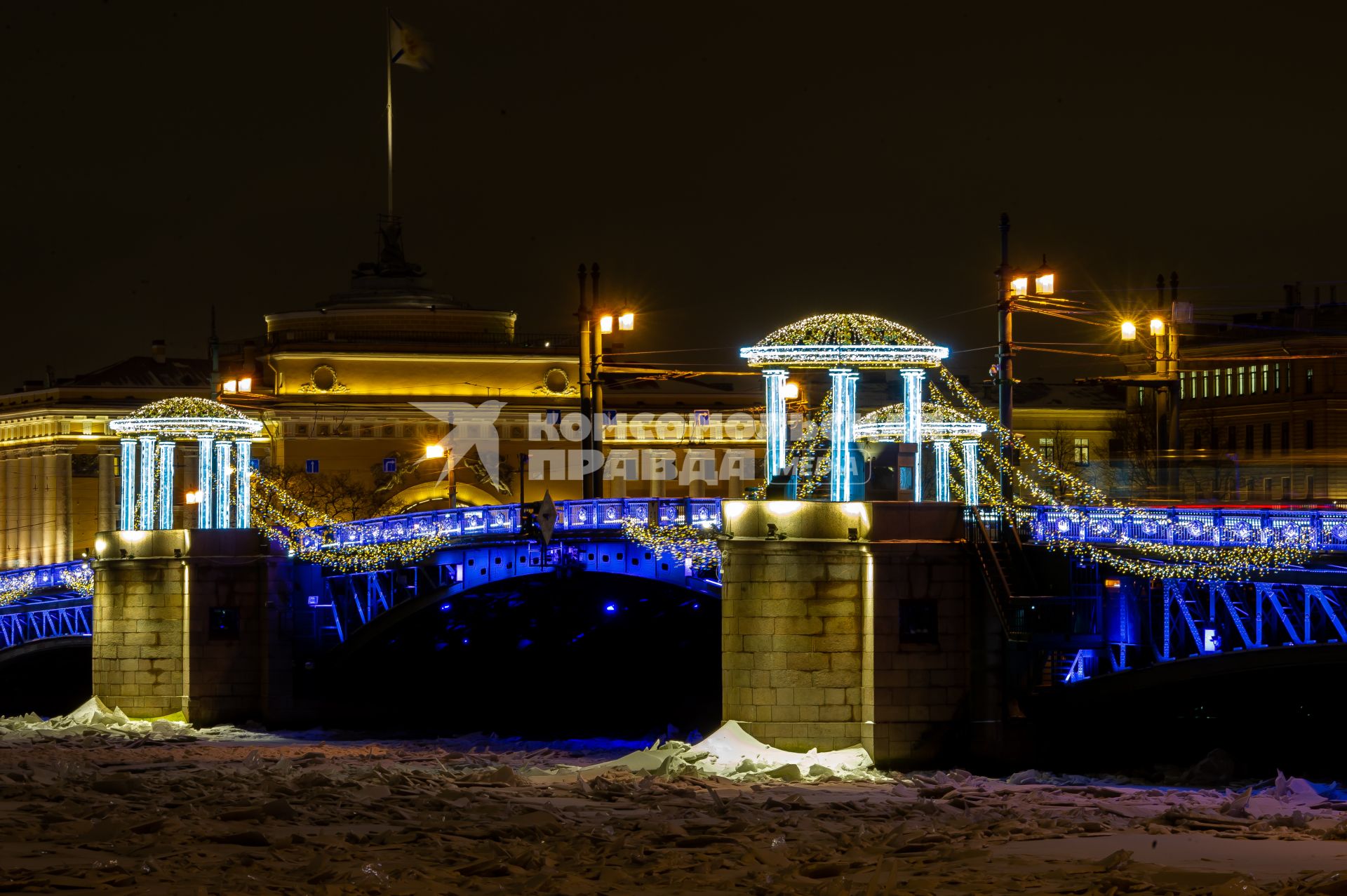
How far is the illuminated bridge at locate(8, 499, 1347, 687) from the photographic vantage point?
30828mm

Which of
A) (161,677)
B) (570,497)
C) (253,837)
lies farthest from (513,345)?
(253,837)

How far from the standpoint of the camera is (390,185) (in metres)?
75.2

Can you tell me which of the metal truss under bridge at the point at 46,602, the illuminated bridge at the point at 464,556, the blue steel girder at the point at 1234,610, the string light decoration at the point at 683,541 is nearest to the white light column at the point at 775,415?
the string light decoration at the point at 683,541

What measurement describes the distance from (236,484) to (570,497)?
44.1 metres

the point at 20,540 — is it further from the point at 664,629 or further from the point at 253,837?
the point at 253,837

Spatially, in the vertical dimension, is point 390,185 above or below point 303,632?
above

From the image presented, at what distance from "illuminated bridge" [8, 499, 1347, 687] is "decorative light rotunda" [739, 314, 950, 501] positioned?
2464 millimetres

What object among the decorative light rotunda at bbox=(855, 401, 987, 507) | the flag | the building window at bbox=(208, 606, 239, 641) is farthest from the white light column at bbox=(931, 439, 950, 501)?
the flag

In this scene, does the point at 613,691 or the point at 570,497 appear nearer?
the point at 613,691

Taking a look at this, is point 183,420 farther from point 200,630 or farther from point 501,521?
point 501,521

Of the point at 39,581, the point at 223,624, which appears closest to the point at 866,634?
the point at 223,624

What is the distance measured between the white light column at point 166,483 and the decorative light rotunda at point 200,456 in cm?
1

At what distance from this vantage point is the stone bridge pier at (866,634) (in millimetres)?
34625

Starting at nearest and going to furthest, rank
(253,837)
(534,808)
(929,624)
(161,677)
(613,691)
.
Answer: (253,837) < (534,808) < (929,624) < (161,677) < (613,691)
